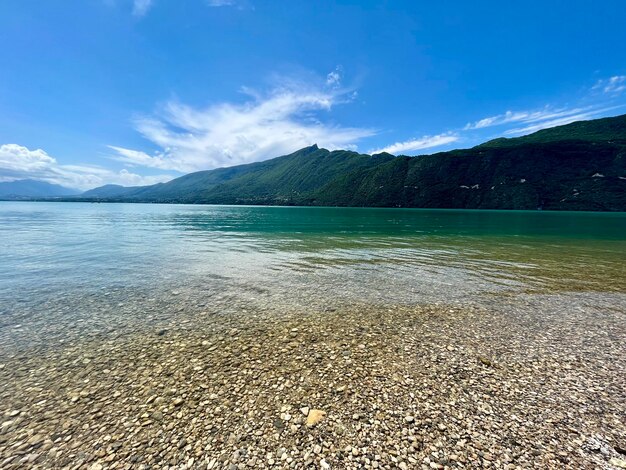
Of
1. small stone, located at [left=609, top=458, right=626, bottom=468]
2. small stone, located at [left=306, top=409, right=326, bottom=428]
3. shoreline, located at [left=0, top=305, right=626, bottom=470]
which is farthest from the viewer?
small stone, located at [left=306, top=409, right=326, bottom=428]

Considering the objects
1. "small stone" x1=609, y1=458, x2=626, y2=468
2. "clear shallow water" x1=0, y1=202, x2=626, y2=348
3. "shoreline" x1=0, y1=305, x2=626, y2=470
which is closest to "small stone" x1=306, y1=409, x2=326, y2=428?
"shoreline" x1=0, y1=305, x2=626, y2=470

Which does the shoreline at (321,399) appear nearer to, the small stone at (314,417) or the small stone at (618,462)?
the small stone at (618,462)

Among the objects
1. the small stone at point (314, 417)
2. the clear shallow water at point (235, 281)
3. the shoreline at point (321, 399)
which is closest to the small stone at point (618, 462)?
the shoreline at point (321, 399)

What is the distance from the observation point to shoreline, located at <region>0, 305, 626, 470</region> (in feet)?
19.0

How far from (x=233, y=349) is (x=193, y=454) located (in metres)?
4.41

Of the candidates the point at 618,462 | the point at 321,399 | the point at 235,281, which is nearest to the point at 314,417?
the point at 321,399

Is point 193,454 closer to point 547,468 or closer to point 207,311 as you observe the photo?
point 547,468

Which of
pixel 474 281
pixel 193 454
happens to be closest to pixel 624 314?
pixel 474 281

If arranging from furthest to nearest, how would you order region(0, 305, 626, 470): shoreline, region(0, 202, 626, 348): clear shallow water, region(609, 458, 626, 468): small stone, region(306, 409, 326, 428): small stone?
region(0, 202, 626, 348): clear shallow water, region(306, 409, 326, 428): small stone, region(0, 305, 626, 470): shoreline, region(609, 458, 626, 468): small stone

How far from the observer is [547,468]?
549cm

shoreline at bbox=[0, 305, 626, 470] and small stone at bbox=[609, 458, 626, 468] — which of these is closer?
small stone at bbox=[609, 458, 626, 468]

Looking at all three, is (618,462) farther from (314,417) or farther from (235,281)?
(235,281)

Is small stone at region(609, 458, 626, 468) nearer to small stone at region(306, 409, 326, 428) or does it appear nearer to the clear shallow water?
small stone at region(306, 409, 326, 428)

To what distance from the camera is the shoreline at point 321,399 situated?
578cm
